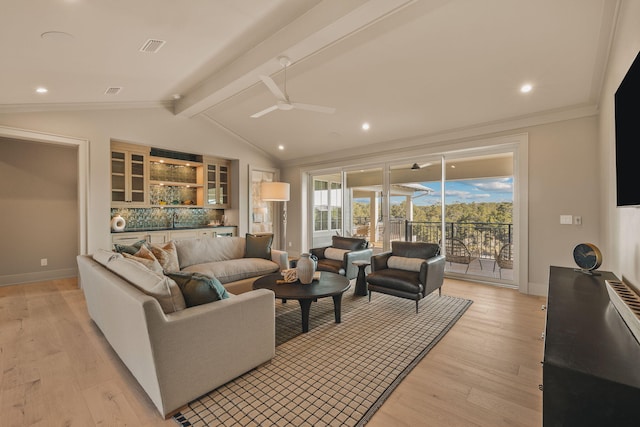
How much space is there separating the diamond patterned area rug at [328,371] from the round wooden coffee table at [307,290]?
0.74ft

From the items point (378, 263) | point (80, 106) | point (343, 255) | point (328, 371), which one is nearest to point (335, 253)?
point (343, 255)

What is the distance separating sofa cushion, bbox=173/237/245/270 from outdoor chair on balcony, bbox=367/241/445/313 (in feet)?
7.37

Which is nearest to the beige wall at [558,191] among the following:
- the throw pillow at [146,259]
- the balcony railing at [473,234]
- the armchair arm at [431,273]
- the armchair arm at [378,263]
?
the balcony railing at [473,234]

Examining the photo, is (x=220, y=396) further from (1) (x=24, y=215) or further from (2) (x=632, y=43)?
(1) (x=24, y=215)

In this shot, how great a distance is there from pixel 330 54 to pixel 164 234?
14.4 ft

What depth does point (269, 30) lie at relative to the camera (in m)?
3.11

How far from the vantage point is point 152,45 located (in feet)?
9.87

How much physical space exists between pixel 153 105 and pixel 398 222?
5.21m

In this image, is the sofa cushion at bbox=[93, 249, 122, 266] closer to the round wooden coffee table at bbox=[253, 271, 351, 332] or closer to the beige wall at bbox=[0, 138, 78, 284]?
the round wooden coffee table at bbox=[253, 271, 351, 332]

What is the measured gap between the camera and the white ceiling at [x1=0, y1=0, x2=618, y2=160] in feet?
8.32

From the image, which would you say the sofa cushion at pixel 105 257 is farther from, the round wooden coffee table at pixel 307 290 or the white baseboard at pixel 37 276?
the white baseboard at pixel 37 276

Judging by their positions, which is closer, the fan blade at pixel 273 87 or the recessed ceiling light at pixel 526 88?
the fan blade at pixel 273 87

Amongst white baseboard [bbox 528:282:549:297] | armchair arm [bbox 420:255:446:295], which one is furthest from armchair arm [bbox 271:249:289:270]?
white baseboard [bbox 528:282:549:297]

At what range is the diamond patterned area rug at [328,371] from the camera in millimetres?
1762
